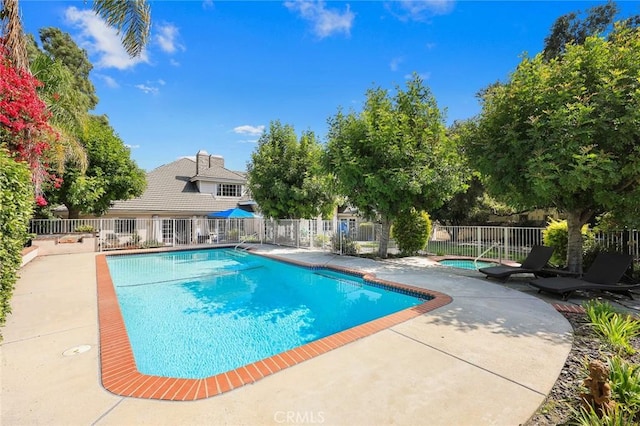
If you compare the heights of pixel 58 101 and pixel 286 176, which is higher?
pixel 58 101

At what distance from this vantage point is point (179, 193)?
2769 cm

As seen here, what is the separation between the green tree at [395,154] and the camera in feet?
42.1

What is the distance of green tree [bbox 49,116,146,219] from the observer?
17.0 m

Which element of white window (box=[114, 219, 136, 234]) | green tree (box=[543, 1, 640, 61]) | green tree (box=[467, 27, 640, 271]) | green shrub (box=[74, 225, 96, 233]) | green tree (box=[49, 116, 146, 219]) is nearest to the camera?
green tree (box=[467, 27, 640, 271])

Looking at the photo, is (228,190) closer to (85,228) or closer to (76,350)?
(85,228)

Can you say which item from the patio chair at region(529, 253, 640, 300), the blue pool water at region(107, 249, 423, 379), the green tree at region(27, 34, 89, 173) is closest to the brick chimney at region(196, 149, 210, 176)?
the green tree at region(27, 34, 89, 173)

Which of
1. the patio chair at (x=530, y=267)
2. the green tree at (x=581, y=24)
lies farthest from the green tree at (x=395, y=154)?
the green tree at (x=581, y=24)

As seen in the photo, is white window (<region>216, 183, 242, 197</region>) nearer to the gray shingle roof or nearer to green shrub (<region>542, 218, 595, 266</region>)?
the gray shingle roof

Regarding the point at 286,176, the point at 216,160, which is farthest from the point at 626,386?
the point at 216,160

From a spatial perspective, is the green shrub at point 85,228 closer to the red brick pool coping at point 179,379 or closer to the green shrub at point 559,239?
the red brick pool coping at point 179,379

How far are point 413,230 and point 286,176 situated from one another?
9.09 m

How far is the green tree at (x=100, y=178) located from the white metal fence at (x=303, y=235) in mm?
1858

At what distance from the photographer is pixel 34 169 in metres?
9.51

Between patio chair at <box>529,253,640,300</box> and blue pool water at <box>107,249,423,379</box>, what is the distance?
3190mm
